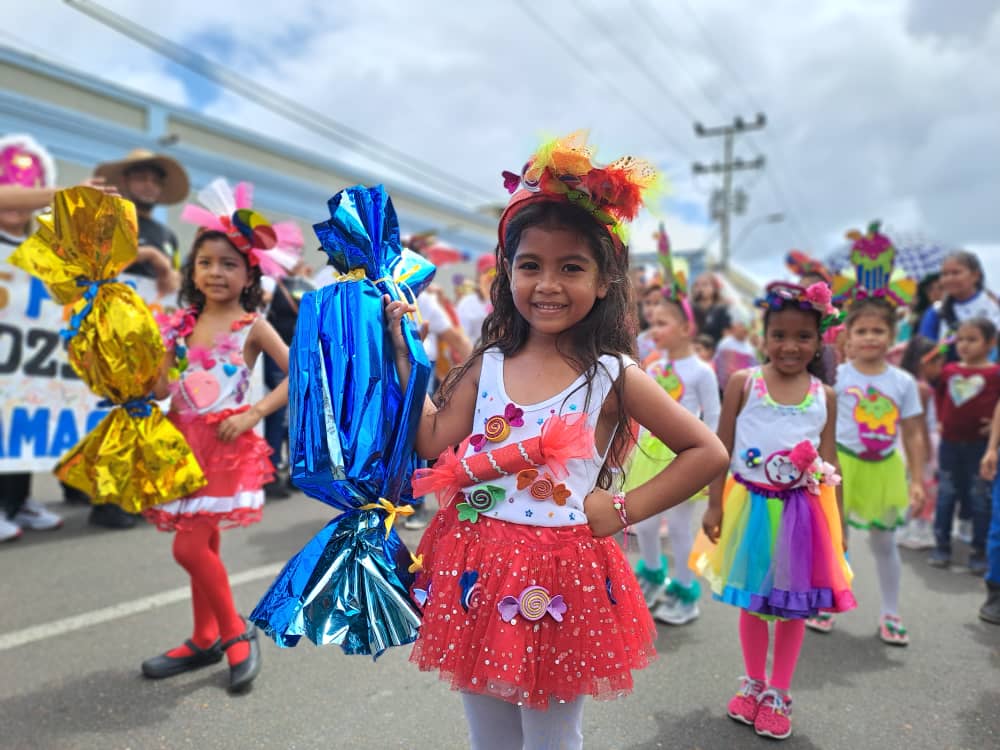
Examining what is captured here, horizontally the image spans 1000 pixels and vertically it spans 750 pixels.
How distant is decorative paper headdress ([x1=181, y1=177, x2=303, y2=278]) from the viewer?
10.2ft

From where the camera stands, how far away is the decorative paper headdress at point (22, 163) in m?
5.08

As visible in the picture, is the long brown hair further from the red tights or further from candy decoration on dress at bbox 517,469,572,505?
the red tights

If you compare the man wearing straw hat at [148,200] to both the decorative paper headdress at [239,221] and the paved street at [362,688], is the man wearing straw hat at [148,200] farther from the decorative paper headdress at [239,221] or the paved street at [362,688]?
the decorative paper headdress at [239,221]

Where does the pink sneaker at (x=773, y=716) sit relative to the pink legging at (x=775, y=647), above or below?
below

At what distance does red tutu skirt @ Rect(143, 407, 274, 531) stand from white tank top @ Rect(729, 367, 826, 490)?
2064 millimetres

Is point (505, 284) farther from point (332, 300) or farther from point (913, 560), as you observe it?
point (913, 560)

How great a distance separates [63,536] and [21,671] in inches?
85.4

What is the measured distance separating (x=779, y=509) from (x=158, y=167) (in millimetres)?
4754

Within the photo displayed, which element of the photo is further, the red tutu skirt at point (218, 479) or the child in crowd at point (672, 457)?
the child in crowd at point (672, 457)

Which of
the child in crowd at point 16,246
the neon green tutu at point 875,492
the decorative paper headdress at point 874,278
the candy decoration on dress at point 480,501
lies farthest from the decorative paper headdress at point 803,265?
the child in crowd at point 16,246

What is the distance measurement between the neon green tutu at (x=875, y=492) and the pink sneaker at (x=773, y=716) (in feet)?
4.71

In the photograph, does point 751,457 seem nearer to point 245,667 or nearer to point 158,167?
point 245,667

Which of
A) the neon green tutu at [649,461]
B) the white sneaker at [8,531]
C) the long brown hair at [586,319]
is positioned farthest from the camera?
the white sneaker at [8,531]

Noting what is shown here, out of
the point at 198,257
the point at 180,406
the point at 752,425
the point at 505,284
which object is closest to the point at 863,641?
the point at 752,425
